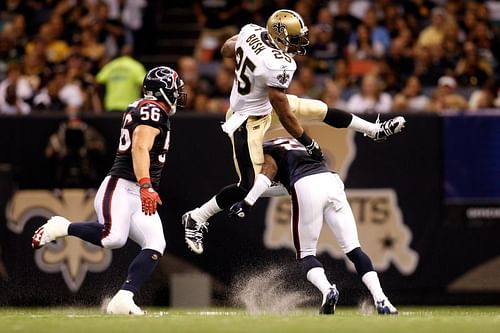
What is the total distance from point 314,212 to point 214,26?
800cm

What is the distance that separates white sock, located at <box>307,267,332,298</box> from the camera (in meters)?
9.95

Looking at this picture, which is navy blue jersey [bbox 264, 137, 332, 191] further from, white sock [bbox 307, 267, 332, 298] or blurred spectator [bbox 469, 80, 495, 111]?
blurred spectator [bbox 469, 80, 495, 111]

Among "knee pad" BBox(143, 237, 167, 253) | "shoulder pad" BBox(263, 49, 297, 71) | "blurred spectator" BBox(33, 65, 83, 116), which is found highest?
"shoulder pad" BBox(263, 49, 297, 71)

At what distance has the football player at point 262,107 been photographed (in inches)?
411

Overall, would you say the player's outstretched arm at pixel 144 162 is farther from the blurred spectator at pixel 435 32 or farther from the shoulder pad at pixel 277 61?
the blurred spectator at pixel 435 32

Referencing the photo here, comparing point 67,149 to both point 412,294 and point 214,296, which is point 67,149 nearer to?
point 214,296

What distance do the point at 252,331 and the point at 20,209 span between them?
5218 millimetres

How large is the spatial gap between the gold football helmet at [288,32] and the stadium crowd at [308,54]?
3.73 m

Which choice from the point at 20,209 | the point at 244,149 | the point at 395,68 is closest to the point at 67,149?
the point at 20,209

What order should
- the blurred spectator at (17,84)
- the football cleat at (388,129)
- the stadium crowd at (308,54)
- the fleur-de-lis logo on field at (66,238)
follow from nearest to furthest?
the football cleat at (388,129)
the fleur-de-lis logo on field at (66,238)
the stadium crowd at (308,54)
the blurred spectator at (17,84)

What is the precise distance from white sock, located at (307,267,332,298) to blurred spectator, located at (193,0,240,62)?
7.48m

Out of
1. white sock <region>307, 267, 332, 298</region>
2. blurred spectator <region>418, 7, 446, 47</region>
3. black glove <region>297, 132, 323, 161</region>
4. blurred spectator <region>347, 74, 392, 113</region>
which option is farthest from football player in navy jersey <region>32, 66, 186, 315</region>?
blurred spectator <region>418, 7, 446, 47</region>

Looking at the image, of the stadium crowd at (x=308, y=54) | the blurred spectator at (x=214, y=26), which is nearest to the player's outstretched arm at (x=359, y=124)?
the stadium crowd at (x=308, y=54)

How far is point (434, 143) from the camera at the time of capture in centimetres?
1323
